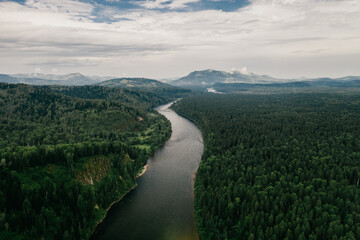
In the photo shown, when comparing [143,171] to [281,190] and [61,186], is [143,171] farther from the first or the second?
[281,190]

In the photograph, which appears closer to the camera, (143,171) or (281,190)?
(281,190)

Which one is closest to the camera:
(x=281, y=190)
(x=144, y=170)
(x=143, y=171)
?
(x=281, y=190)

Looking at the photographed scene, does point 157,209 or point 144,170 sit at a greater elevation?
point 144,170

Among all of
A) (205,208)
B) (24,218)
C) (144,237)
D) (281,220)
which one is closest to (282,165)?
(281,220)

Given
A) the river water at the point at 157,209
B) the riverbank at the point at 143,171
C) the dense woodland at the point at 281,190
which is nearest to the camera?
the dense woodland at the point at 281,190

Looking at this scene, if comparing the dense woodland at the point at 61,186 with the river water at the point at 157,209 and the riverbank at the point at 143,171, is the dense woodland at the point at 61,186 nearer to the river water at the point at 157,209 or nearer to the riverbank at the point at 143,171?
the riverbank at the point at 143,171

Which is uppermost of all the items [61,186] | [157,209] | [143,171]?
[61,186]

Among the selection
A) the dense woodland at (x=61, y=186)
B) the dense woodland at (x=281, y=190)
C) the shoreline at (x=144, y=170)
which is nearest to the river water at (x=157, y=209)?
the shoreline at (x=144, y=170)

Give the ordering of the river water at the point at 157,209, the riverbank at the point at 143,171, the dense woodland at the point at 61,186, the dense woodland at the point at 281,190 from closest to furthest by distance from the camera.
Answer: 1. the dense woodland at the point at 61,186
2. the dense woodland at the point at 281,190
3. the river water at the point at 157,209
4. the riverbank at the point at 143,171

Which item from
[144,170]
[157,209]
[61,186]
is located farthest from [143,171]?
[61,186]
